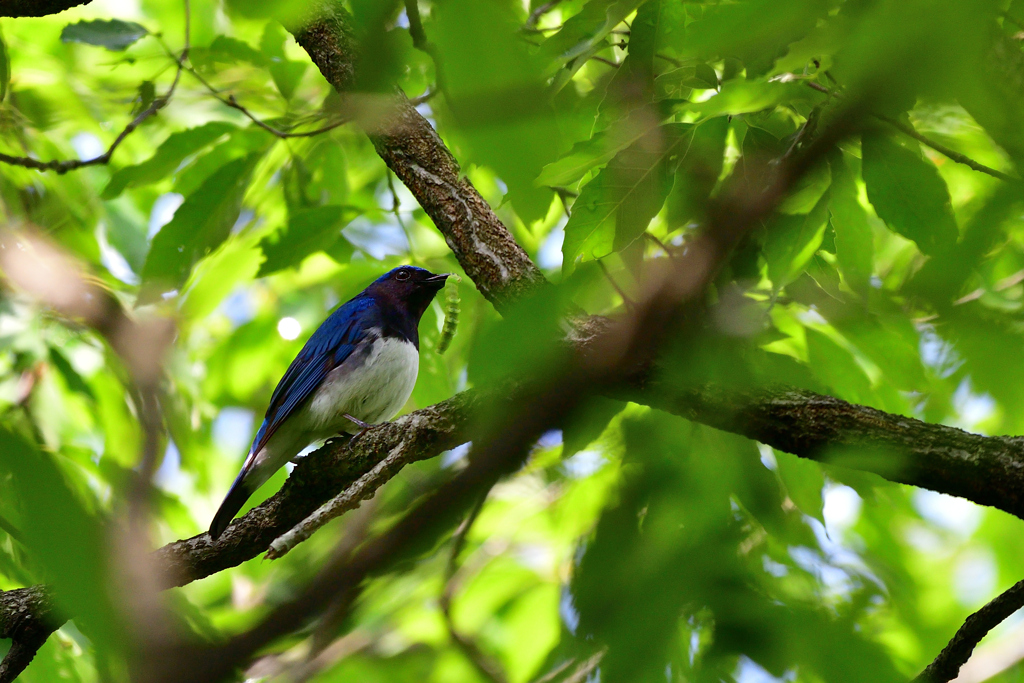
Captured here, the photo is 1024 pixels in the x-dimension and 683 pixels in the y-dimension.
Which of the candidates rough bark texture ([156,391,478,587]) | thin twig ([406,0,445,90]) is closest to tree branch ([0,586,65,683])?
rough bark texture ([156,391,478,587])

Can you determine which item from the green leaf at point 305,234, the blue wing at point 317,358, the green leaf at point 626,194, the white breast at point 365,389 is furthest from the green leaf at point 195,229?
the green leaf at point 626,194

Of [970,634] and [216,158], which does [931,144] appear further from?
[216,158]

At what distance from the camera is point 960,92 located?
618 millimetres

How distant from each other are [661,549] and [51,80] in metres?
4.89

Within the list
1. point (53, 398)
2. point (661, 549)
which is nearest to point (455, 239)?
point (661, 549)

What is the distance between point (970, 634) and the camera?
6.76 ft

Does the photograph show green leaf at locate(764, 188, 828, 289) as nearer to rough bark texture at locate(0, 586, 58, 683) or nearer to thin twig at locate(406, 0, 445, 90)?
thin twig at locate(406, 0, 445, 90)

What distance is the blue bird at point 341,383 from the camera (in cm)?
463

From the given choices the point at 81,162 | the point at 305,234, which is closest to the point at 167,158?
the point at 81,162

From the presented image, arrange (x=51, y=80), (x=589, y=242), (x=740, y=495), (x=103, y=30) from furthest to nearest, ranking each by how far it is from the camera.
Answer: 1. (x=51, y=80)
2. (x=103, y=30)
3. (x=589, y=242)
4. (x=740, y=495)

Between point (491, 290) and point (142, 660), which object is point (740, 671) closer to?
point (142, 660)

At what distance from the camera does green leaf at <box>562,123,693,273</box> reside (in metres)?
1.79

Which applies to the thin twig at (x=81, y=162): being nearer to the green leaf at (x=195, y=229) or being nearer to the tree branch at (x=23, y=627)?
the green leaf at (x=195, y=229)

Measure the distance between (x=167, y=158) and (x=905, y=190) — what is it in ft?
10.1
